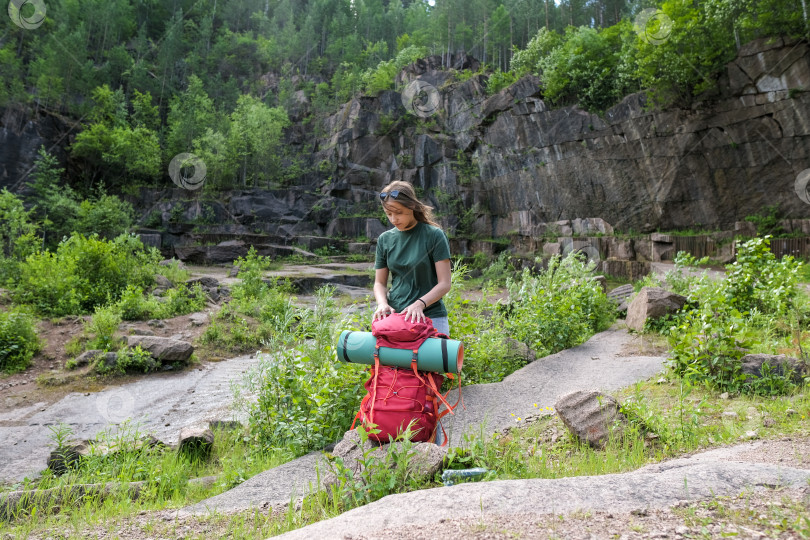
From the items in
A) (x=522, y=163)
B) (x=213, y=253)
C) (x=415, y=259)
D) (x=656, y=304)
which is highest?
(x=522, y=163)

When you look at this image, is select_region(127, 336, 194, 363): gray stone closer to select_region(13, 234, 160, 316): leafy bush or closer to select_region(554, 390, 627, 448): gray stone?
select_region(13, 234, 160, 316): leafy bush

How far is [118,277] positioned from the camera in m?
12.1

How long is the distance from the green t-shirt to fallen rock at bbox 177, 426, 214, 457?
2.93 metres

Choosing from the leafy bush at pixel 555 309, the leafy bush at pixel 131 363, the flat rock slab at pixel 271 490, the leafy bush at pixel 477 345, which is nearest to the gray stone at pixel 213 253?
the leafy bush at pixel 131 363

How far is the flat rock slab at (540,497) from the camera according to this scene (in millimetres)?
1843

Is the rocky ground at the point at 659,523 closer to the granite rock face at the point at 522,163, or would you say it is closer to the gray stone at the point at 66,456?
the gray stone at the point at 66,456

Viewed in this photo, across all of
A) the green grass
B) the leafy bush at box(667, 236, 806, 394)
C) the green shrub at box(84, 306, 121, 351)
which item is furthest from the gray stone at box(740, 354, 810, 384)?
the green shrub at box(84, 306, 121, 351)

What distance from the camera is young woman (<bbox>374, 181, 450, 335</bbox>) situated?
289cm

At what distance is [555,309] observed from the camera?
7148 millimetres

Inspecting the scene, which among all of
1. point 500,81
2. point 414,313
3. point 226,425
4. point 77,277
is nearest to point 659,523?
point 414,313

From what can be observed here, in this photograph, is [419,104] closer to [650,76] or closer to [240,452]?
[650,76]

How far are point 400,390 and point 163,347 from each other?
7513 millimetres

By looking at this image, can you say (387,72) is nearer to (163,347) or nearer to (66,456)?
(163,347)

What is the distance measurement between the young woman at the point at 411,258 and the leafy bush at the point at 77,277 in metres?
10.2
